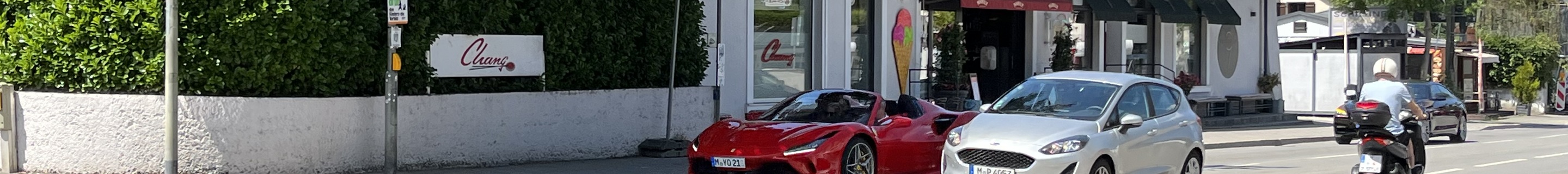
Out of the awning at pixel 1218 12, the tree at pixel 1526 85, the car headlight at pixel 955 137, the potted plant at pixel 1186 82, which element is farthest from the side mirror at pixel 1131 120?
the tree at pixel 1526 85

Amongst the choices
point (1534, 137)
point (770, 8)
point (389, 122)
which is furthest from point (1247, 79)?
point (389, 122)

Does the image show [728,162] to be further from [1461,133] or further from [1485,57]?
[1485,57]

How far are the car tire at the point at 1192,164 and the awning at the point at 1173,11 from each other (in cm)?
1340

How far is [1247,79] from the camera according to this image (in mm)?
30734

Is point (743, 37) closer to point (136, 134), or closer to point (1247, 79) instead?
point (136, 134)

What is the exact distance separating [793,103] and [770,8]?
5.75 m

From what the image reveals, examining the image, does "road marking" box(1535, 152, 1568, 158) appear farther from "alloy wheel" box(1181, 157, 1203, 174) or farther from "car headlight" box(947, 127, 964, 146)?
"car headlight" box(947, 127, 964, 146)

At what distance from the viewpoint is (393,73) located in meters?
13.6

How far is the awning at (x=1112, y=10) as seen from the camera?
24375 mm

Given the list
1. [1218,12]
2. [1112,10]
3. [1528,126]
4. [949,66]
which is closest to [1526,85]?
[1528,126]

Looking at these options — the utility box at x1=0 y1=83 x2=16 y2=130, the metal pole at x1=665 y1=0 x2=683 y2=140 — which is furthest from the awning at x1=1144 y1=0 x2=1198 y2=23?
the utility box at x1=0 y1=83 x2=16 y2=130

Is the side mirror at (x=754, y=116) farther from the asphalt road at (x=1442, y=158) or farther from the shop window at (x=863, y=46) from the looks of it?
the shop window at (x=863, y=46)

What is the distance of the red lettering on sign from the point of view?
20219 millimetres

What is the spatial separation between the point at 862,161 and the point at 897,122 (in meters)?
0.54
